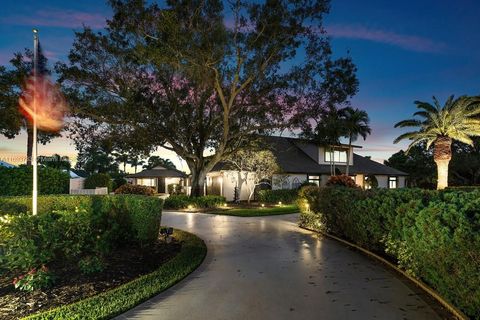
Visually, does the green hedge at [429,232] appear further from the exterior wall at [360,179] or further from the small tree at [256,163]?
the exterior wall at [360,179]

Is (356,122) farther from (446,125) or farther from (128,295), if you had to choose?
(128,295)

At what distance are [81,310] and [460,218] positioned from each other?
225 inches

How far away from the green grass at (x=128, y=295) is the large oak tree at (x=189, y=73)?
11.6 m

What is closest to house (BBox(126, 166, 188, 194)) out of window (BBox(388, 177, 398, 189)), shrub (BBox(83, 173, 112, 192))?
shrub (BBox(83, 173, 112, 192))

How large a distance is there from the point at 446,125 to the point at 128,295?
28.3 meters

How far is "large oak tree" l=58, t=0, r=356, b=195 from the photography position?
17219 mm

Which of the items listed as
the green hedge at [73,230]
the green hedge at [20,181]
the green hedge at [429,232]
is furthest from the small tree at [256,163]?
the green hedge at [73,230]

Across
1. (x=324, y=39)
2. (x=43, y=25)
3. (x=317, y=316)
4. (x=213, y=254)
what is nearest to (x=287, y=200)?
(x=324, y=39)

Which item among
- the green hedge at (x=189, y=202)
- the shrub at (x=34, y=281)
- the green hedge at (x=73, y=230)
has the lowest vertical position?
the green hedge at (x=189, y=202)

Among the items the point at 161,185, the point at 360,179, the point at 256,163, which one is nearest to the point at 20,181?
the point at 256,163

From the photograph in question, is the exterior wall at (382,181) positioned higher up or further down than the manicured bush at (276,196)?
higher up

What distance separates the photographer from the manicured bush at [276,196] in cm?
2742

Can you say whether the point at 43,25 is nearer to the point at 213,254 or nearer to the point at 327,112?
the point at 213,254

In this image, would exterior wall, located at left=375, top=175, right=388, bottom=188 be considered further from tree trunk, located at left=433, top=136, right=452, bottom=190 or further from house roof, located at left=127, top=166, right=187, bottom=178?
house roof, located at left=127, top=166, right=187, bottom=178
